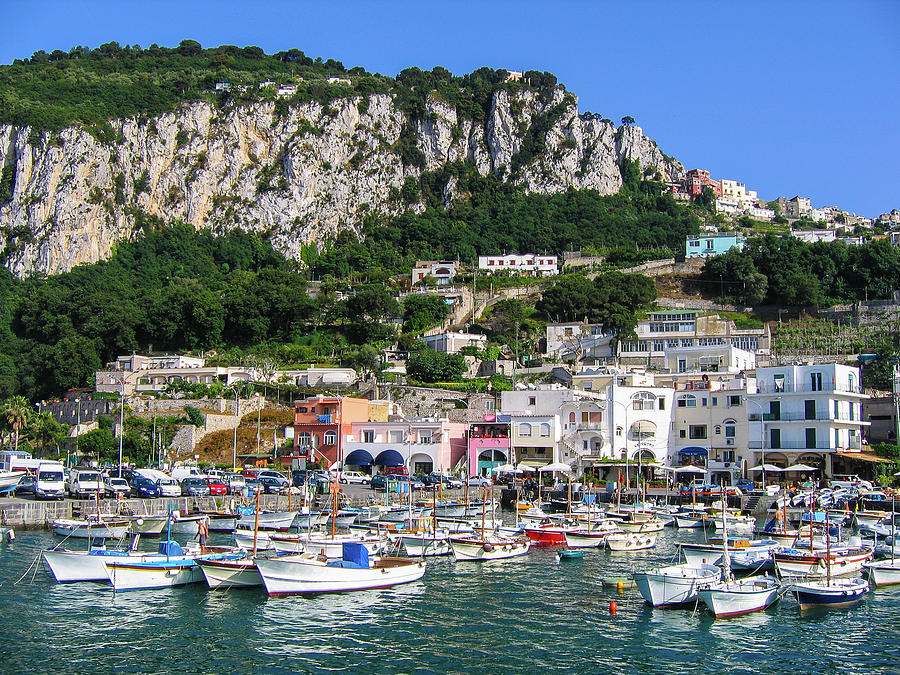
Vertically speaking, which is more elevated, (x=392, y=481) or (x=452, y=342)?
(x=452, y=342)

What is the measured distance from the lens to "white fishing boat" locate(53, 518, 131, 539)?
37000 millimetres

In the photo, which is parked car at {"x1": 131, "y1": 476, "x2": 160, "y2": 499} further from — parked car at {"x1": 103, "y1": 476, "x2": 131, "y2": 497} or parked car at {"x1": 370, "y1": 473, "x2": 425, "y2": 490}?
parked car at {"x1": 370, "y1": 473, "x2": 425, "y2": 490}

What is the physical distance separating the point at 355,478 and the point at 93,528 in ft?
75.3

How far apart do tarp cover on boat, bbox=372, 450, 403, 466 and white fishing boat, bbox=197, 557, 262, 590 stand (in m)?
33.5

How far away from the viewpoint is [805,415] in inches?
2202

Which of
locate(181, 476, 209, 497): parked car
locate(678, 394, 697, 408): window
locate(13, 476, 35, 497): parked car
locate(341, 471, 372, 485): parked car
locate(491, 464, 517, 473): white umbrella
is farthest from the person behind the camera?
locate(678, 394, 697, 408): window

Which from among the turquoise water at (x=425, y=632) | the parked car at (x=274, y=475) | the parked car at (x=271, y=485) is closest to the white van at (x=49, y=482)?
the parked car at (x=271, y=485)

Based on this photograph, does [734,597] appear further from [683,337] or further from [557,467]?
[683,337]

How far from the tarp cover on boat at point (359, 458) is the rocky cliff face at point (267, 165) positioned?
70.9 metres

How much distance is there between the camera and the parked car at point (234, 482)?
50000 mm

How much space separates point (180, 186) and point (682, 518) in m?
107

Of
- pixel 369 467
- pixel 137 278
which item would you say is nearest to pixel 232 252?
pixel 137 278

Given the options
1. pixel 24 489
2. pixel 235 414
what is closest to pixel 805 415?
pixel 235 414

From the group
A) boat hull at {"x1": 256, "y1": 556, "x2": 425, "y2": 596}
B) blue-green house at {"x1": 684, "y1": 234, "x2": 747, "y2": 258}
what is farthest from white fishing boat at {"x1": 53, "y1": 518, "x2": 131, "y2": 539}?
blue-green house at {"x1": 684, "y1": 234, "x2": 747, "y2": 258}
